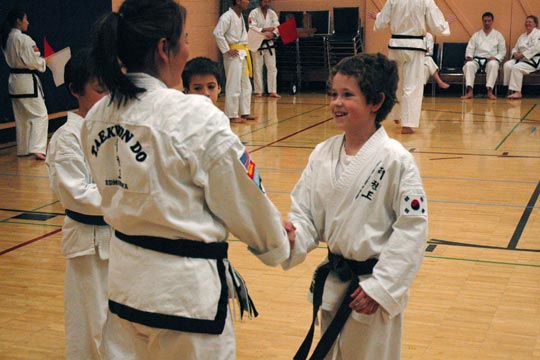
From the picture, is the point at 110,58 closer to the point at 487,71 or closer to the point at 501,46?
the point at 487,71

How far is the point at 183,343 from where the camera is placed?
1930 millimetres

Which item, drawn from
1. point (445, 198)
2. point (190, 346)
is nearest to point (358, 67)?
point (190, 346)

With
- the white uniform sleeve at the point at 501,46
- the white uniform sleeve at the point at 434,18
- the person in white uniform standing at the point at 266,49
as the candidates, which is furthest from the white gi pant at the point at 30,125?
the white uniform sleeve at the point at 501,46

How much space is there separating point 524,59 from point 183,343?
12.7m

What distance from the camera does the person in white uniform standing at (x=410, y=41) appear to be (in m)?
9.53

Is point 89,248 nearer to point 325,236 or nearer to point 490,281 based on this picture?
point 325,236

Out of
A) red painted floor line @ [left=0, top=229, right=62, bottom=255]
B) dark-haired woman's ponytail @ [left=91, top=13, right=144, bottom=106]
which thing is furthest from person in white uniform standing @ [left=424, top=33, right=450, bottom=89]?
dark-haired woman's ponytail @ [left=91, top=13, right=144, bottom=106]

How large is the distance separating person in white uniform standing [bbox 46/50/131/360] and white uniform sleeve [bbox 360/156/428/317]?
1.25m

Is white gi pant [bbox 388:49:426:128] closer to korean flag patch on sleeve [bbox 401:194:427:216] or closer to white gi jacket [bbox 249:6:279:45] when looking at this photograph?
white gi jacket [bbox 249:6:279:45]

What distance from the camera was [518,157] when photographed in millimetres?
8086

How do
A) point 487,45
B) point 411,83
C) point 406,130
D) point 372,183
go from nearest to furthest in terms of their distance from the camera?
point 372,183, point 411,83, point 406,130, point 487,45

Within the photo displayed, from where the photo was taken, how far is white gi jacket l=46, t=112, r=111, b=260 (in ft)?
9.82

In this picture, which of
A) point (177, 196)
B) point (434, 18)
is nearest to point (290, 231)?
point (177, 196)

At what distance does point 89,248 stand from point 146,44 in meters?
1.39
